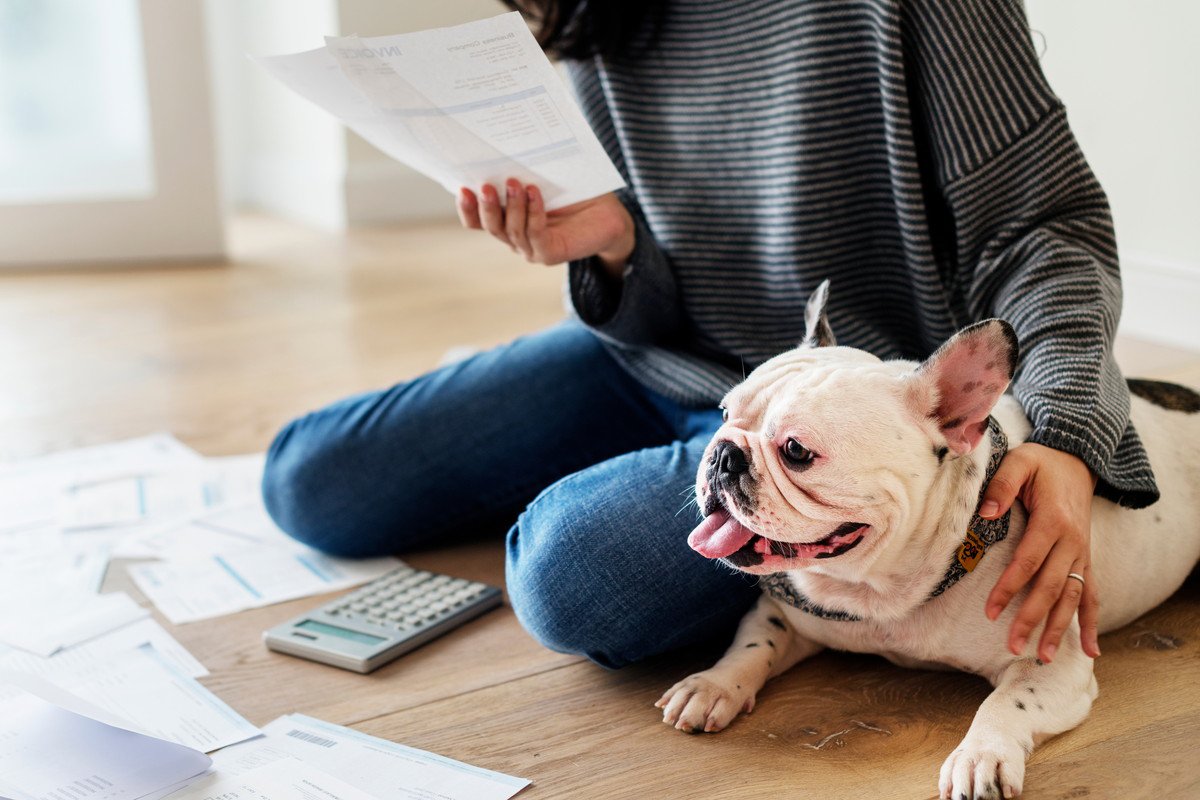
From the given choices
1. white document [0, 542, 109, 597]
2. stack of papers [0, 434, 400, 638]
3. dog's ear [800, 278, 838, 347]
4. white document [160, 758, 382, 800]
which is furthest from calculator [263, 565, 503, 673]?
dog's ear [800, 278, 838, 347]

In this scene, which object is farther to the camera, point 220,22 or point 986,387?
point 220,22

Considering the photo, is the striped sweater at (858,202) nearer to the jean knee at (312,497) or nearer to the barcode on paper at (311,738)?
the jean knee at (312,497)

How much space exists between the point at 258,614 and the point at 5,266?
2.42m

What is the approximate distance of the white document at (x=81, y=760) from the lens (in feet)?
3.50

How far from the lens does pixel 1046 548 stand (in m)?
1.09

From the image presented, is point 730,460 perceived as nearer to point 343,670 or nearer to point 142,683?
point 343,670

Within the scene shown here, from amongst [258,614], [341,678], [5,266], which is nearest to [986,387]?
[341,678]

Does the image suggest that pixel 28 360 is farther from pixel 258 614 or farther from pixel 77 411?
pixel 258 614

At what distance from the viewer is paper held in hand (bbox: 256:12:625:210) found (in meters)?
1.10

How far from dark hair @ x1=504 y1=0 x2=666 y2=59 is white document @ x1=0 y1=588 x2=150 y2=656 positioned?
2.89 ft

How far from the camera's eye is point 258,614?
1.50 meters

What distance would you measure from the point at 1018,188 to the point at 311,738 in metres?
0.91

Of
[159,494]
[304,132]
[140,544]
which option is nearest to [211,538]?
[140,544]

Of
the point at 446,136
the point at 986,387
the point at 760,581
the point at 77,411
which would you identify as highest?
the point at 446,136
